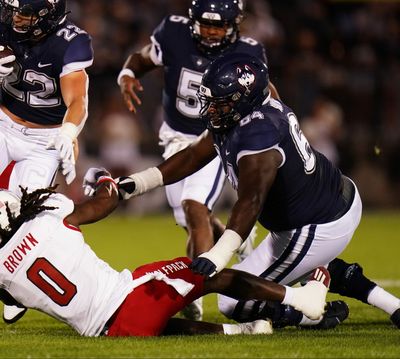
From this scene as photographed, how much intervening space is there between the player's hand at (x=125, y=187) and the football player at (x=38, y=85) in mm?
576

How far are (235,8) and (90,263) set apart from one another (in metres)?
2.70

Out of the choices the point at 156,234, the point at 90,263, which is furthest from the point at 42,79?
the point at 156,234

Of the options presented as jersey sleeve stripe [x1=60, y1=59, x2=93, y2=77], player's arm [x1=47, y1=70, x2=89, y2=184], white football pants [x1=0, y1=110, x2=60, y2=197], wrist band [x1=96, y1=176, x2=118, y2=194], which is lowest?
white football pants [x1=0, y1=110, x2=60, y2=197]

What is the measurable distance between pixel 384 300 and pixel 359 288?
17 centimetres

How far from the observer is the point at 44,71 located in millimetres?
6758

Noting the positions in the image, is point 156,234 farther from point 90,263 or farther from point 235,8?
point 90,263

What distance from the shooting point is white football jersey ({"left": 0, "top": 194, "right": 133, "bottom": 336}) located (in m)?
5.11

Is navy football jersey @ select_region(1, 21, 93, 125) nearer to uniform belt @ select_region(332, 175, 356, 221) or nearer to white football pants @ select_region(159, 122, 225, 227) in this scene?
white football pants @ select_region(159, 122, 225, 227)

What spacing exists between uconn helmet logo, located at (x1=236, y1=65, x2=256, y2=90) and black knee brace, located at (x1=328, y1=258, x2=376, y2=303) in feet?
4.32

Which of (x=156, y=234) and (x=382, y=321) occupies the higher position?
(x=382, y=321)

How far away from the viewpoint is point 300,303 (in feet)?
17.3

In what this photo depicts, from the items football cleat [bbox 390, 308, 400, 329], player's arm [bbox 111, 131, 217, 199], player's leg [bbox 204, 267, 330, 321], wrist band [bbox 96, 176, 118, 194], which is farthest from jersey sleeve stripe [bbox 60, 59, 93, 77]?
football cleat [bbox 390, 308, 400, 329]

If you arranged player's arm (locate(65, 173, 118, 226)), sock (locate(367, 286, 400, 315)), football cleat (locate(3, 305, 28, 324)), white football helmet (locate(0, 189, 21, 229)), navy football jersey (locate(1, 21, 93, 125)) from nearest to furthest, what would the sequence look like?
white football helmet (locate(0, 189, 21, 229)) < player's arm (locate(65, 173, 118, 226)) < sock (locate(367, 286, 400, 315)) < football cleat (locate(3, 305, 28, 324)) < navy football jersey (locate(1, 21, 93, 125))

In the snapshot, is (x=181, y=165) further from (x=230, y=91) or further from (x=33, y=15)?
(x=33, y=15)
